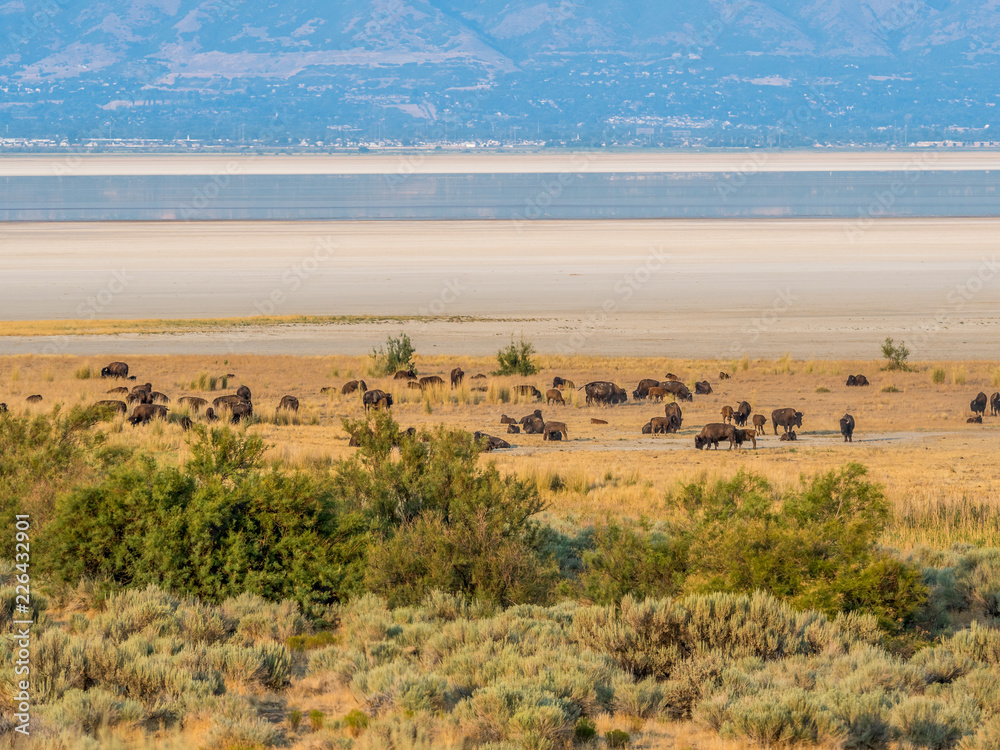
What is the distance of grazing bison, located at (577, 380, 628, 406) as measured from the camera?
79.1ft

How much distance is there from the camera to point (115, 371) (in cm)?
2667

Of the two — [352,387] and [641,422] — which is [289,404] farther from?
[641,422]

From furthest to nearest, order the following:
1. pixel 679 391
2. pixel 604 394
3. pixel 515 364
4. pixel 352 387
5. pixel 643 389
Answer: pixel 515 364
pixel 352 387
pixel 643 389
pixel 679 391
pixel 604 394

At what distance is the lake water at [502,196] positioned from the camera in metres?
84.9

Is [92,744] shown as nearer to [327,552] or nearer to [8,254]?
[327,552]

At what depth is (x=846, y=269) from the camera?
172 feet

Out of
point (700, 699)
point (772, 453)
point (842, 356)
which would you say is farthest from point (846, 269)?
point (700, 699)

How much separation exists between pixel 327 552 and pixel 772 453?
1124 centimetres

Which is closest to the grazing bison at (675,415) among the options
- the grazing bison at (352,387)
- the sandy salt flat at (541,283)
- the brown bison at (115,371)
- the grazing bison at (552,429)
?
the grazing bison at (552,429)

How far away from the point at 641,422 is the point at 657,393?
7.52ft

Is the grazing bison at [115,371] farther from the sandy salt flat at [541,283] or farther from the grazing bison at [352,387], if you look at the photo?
the sandy salt flat at [541,283]

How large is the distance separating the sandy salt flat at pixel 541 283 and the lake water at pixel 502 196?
11339mm

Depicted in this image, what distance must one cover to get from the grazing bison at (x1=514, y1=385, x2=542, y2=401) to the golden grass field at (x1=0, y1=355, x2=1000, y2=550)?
54cm

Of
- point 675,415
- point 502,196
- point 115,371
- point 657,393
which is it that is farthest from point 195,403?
point 502,196
